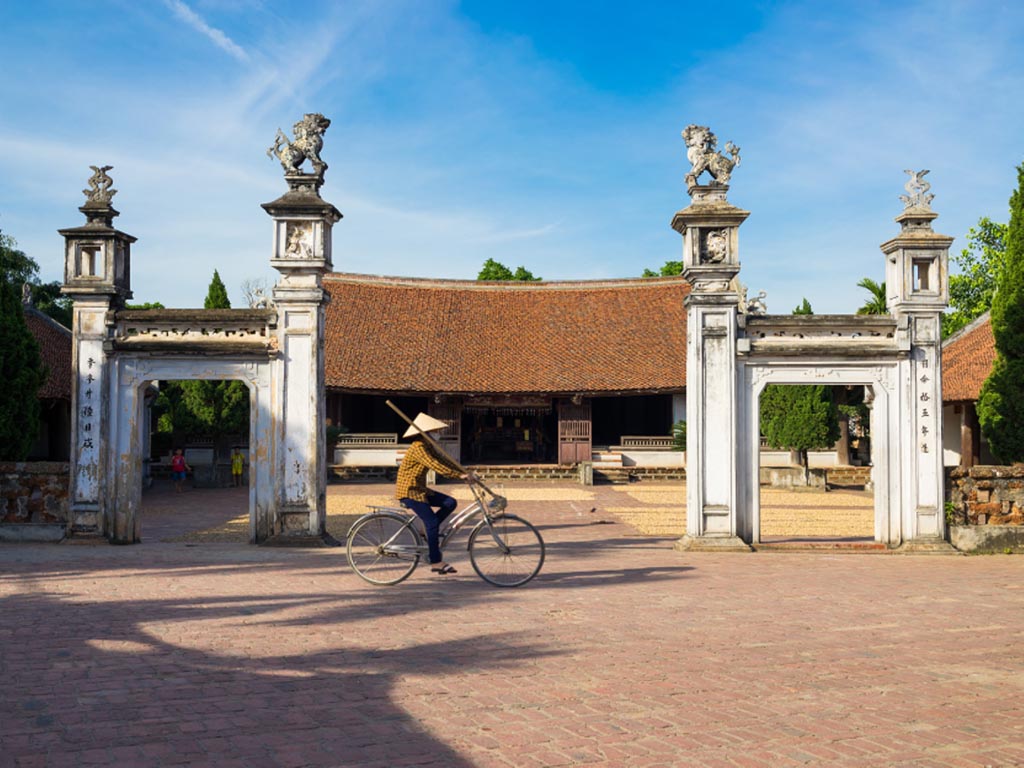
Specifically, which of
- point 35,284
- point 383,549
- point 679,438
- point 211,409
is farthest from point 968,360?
point 35,284

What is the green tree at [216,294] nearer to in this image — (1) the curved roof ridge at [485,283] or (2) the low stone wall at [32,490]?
(1) the curved roof ridge at [485,283]

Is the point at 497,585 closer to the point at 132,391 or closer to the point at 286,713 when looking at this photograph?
the point at 286,713

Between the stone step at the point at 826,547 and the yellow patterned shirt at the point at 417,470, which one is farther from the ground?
the yellow patterned shirt at the point at 417,470

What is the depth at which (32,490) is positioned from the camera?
42.3 ft

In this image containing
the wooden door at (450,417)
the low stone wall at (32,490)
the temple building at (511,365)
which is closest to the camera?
the low stone wall at (32,490)

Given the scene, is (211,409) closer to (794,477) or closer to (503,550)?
(794,477)

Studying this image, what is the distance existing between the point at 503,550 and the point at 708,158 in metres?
6.64

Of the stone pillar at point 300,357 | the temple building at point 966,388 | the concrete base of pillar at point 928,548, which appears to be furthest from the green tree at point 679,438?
the stone pillar at point 300,357

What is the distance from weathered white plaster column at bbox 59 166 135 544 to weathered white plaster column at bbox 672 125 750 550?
8.00m

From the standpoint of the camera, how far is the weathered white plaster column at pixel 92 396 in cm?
1262

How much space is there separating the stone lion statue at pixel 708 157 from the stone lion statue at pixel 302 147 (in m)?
5.26

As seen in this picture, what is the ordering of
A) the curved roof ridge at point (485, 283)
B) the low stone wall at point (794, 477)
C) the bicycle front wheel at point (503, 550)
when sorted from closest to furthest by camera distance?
the bicycle front wheel at point (503, 550) → the low stone wall at point (794, 477) → the curved roof ridge at point (485, 283)

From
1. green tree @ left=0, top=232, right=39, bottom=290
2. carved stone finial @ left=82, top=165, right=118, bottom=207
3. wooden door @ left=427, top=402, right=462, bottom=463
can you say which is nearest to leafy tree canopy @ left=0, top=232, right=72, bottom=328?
green tree @ left=0, top=232, right=39, bottom=290

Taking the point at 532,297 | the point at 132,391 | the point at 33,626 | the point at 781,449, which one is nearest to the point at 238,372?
the point at 132,391
